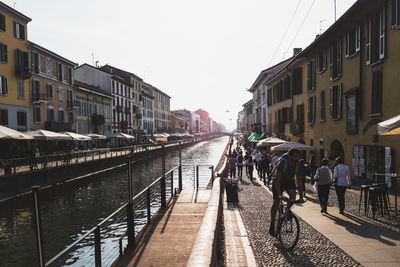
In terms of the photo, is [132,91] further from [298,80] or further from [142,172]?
[298,80]

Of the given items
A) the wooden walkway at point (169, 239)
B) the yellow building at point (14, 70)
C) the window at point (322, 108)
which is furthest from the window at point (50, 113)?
the window at point (322, 108)

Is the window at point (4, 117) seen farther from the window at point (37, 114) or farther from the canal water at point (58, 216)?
the canal water at point (58, 216)

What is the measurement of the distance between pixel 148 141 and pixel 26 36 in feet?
108

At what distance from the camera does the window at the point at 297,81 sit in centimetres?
2296

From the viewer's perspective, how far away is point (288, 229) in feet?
18.1

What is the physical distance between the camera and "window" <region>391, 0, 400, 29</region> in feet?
34.5

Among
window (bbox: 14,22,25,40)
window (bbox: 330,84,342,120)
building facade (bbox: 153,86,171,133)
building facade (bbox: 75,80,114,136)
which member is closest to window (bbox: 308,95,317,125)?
window (bbox: 330,84,342,120)

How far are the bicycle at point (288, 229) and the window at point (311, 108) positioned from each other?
15.9 meters

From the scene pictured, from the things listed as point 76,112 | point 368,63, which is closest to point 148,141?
point 76,112

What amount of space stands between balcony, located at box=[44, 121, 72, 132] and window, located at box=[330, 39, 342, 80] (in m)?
27.1

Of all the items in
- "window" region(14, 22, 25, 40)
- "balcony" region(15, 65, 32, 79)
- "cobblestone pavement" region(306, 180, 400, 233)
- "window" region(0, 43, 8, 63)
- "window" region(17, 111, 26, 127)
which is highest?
"window" region(14, 22, 25, 40)

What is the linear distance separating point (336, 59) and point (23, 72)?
999 inches

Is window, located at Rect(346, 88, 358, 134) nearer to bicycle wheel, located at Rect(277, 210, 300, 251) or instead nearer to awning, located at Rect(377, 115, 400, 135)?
awning, located at Rect(377, 115, 400, 135)

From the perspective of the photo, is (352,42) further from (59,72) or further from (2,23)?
(59,72)
